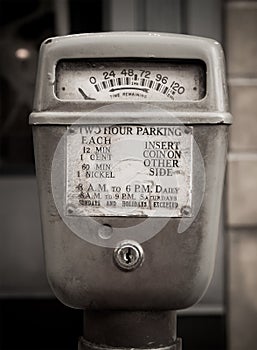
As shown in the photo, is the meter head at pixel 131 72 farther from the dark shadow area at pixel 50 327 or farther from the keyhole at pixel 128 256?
the dark shadow area at pixel 50 327

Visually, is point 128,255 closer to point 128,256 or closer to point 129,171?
point 128,256

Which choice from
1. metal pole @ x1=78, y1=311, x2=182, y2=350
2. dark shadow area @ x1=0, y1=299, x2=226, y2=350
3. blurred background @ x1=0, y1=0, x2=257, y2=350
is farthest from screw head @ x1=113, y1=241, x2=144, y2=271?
dark shadow area @ x1=0, y1=299, x2=226, y2=350

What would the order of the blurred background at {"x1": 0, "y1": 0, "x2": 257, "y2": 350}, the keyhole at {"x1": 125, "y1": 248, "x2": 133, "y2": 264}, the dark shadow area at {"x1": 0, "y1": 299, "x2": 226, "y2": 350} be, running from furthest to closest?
1. the dark shadow area at {"x1": 0, "y1": 299, "x2": 226, "y2": 350}
2. the blurred background at {"x1": 0, "y1": 0, "x2": 257, "y2": 350}
3. the keyhole at {"x1": 125, "y1": 248, "x2": 133, "y2": 264}

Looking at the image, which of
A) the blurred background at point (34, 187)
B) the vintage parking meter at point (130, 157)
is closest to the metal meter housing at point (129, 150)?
the vintage parking meter at point (130, 157)

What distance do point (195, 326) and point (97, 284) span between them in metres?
2.91

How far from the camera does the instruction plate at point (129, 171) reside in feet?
7.91

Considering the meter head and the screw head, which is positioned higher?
the meter head

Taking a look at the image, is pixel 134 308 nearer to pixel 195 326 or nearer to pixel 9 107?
pixel 195 326

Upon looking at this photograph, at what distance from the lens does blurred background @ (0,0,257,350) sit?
16.4ft

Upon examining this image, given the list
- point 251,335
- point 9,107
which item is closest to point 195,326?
point 251,335

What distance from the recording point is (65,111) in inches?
94.6

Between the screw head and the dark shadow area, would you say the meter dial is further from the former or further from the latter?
the dark shadow area

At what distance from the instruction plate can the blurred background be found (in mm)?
2627

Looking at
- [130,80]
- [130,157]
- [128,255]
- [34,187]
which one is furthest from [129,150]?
[34,187]
